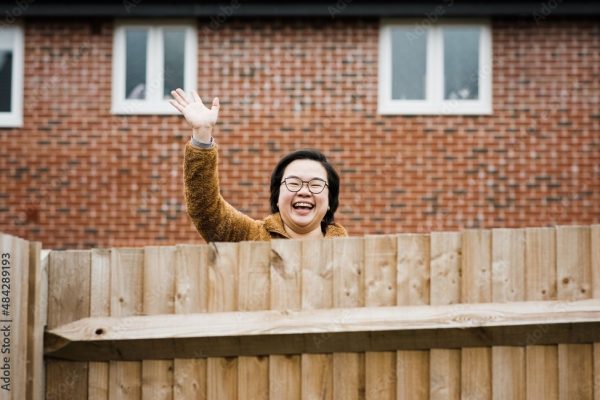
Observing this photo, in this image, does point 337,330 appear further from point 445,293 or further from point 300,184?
point 300,184

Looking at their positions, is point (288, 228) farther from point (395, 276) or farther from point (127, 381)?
point (127, 381)

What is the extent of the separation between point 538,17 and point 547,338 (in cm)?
803

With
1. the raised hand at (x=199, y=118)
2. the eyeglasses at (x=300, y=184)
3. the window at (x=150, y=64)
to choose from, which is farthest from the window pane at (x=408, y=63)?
the raised hand at (x=199, y=118)

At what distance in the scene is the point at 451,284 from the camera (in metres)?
3.18

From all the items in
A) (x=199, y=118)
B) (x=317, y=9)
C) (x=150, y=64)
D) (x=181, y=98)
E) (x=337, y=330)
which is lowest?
(x=337, y=330)

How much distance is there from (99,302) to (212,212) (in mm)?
658

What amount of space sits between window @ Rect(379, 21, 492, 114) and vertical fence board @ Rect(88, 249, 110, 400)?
7.46 metres

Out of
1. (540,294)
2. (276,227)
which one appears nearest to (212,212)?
(276,227)

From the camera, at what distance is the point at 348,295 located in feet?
10.5

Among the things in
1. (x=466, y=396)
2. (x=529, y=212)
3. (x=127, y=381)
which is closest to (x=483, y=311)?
(x=466, y=396)

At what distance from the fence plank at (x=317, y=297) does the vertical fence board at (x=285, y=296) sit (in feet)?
0.09

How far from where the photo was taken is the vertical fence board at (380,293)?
124 inches

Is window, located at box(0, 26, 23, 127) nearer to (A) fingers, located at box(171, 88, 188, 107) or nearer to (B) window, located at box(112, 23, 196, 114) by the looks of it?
(B) window, located at box(112, 23, 196, 114)

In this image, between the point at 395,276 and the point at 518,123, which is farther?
the point at 518,123
